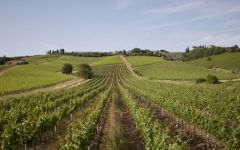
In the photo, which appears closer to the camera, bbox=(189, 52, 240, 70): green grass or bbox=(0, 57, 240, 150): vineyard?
bbox=(0, 57, 240, 150): vineyard

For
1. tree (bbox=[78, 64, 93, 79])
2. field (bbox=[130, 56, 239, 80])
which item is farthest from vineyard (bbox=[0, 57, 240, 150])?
tree (bbox=[78, 64, 93, 79])

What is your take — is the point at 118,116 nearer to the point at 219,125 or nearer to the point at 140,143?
the point at 140,143

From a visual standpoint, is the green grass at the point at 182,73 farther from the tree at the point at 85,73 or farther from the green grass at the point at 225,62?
the tree at the point at 85,73

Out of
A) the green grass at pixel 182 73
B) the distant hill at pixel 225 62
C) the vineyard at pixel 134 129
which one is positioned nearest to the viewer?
the vineyard at pixel 134 129

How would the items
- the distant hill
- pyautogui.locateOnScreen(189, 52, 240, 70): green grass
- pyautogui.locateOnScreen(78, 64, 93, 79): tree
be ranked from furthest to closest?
pyautogui.locateOnScreen(189, 52, 240, 70): green grass
the distant hill
pyautogui.locateOnScreen(78, 64, 93, 79): tree

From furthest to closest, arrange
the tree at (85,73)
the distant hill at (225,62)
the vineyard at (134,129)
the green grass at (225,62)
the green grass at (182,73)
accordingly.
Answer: the green grass at (225,62) < the distant hill at (225,62) < the tree at (85,73) < the green grass at (182,73) < the vineyard at (134,129)

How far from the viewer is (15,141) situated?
19.7 m

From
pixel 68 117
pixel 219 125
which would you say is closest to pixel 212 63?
pixel 68 117

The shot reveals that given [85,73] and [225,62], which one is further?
[225,62]

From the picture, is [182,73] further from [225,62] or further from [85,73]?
[85,73]

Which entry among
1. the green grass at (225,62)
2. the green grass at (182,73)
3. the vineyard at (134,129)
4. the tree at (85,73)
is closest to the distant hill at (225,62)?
the green grass at (225,62)

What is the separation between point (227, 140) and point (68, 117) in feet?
62.0

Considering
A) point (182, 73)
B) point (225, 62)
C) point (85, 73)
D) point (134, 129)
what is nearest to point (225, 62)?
point (225, 62)

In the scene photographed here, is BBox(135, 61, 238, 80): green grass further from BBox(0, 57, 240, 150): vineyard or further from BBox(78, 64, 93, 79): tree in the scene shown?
BBox(0, 57, 240, 150): vineyard
